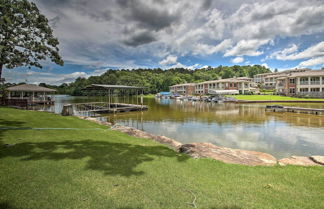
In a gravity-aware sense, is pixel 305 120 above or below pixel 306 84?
below

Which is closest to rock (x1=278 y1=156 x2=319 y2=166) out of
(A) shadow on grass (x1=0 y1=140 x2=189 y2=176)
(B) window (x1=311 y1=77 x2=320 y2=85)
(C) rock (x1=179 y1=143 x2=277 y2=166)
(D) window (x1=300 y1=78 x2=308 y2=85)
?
(C) rock (x1=179 y1=143 x2=277 y2=166)

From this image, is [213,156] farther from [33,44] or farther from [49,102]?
[49,102]

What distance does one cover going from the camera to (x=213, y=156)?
20.1ft

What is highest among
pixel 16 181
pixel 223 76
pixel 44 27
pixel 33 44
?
pixel 223 76

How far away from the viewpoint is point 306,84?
5050cm

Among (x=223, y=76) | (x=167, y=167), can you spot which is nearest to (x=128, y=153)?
(x=167, y=167)

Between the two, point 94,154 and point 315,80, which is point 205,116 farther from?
point 315,80

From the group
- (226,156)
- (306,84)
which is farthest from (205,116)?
(306,84)

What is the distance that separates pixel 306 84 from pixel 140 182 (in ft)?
209

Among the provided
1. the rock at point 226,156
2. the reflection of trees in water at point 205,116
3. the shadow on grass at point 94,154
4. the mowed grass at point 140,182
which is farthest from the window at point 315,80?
the shadow on grass at point 94,154

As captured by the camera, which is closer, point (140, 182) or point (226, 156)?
point (140, 182)

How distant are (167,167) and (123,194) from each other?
1.73 meters

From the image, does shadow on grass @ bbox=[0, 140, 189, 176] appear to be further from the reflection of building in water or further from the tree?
the reflection of building in water

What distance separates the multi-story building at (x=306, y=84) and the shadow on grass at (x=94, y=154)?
58798mm
